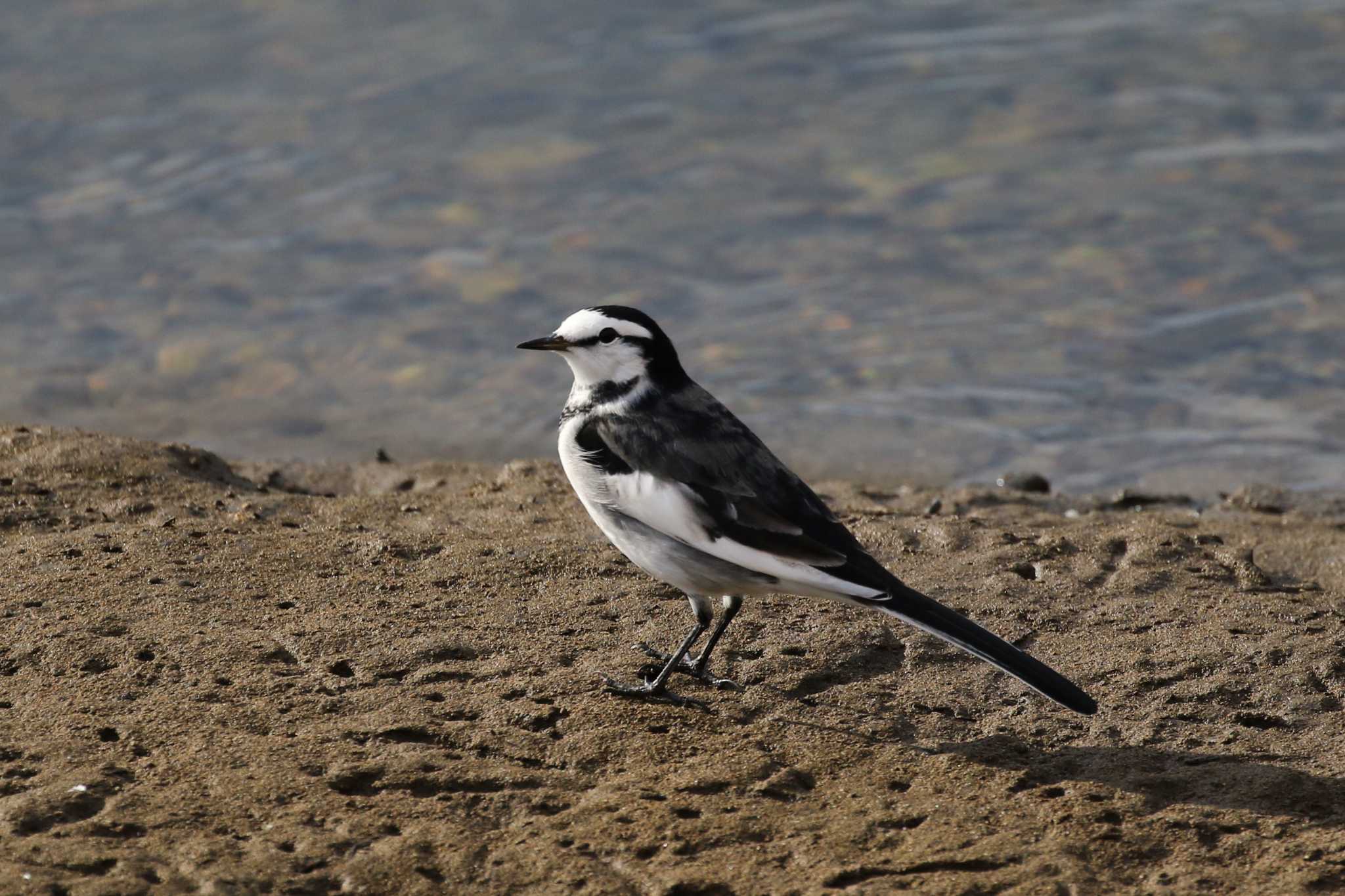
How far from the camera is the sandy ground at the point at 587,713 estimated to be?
392 cm

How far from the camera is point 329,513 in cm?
632

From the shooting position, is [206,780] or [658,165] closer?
[206,780]

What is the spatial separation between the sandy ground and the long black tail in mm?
255

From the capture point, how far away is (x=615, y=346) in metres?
5.27

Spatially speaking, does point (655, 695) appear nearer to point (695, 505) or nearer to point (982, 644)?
point (695, 505)

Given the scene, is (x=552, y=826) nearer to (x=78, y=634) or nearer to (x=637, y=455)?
(x=637, y=455)

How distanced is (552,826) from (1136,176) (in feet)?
30.5

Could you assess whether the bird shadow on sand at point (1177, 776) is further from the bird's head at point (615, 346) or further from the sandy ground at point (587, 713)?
the bird's head at point (615, 346)

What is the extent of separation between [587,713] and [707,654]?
1.78 feet

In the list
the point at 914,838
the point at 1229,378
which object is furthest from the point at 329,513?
the point at 1229,378

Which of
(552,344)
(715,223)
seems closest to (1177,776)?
(552,344)

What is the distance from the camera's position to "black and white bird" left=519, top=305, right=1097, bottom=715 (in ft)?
14.9

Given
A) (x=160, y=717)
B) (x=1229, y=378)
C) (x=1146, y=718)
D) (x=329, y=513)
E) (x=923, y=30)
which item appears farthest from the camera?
(x=923, y=30)

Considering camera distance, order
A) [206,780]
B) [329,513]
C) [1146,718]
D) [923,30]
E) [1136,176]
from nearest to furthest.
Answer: [206,780]
[1146,718]
[329,513]
[1136,176]
[923,30]
